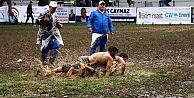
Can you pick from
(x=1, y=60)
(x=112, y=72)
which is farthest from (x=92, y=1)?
(x=112, y=72)

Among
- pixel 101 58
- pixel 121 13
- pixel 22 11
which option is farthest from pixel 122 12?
pixel 101 58

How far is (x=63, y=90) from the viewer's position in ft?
34.4

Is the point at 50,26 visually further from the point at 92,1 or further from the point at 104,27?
the point at 92,1

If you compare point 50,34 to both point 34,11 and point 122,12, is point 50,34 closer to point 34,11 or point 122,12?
point 34,11

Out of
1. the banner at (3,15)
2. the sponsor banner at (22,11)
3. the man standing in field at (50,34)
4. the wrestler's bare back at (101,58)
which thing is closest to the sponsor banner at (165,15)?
the sponsor banner at (22,11)

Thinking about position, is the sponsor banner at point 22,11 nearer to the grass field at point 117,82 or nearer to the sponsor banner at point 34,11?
the sponsor banner at point 34,11

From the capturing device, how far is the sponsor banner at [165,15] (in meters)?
45.1

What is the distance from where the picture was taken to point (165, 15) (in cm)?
4541

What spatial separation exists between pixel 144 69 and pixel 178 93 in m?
4.45

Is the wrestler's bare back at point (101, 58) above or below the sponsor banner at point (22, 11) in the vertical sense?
above

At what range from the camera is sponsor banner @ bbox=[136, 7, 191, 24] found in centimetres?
4512

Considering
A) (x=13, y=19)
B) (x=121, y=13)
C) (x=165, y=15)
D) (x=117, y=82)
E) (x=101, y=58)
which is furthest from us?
(x=121, y=13)

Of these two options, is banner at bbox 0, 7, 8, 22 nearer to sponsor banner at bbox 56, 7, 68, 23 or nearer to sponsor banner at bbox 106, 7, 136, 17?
sponsor banner at bbox 56, 7, 68, 23

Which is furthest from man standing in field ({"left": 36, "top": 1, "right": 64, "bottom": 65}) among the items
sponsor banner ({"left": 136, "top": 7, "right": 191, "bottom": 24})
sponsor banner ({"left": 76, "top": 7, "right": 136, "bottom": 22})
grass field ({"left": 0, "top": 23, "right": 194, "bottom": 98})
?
sponsor banner ({"left": 76, "top": 7, "right": 136, "bottom": 22})
